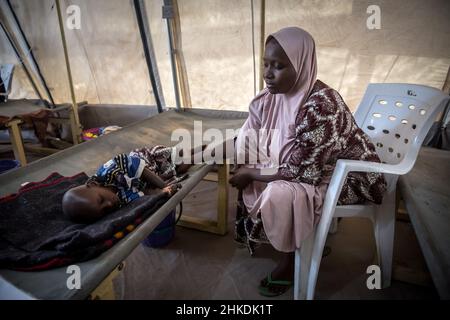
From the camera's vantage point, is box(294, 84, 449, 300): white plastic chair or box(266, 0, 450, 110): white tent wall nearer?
box(294, 84, 449, 300): white plastic chair

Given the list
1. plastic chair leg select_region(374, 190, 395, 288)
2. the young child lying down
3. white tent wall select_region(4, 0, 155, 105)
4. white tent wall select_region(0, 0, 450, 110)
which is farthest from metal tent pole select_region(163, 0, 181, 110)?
plastic chair leg select_region(374, 190, 395, 288)

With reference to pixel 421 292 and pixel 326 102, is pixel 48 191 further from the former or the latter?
pixel 421 292

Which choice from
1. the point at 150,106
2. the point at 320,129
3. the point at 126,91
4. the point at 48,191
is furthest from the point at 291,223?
the point at 126,91

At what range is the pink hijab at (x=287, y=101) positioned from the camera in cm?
125

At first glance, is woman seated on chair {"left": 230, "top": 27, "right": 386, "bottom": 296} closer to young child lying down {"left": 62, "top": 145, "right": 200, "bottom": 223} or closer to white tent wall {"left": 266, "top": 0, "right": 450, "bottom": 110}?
young child lying down {"left": 62, "top": 145, "right": 200, "bottom": 223}

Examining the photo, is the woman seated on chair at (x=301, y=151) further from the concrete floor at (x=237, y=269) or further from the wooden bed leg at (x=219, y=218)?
the wooden bed leg at (x=219, y=218)

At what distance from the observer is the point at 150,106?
3.37 meters

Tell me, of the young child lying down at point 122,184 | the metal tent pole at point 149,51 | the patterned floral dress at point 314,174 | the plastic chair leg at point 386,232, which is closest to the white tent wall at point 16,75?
the metal tent pole at point 149,51

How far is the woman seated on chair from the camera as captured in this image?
1239 millimetres

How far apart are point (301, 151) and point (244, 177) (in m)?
0.35

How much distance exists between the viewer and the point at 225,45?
265 centimetres

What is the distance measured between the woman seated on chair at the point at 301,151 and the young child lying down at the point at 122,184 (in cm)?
49

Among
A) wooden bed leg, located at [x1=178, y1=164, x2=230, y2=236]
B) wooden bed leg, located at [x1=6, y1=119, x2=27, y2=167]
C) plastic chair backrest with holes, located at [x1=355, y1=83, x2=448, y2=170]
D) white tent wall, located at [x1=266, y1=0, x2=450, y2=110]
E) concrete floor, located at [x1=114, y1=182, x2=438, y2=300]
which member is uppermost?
white tent wall, located at [x1=266, y1=0, x2=450, y2=110]

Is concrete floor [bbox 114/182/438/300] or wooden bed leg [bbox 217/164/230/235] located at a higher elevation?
wooden bed leg [bbox 217/164/230/235]
